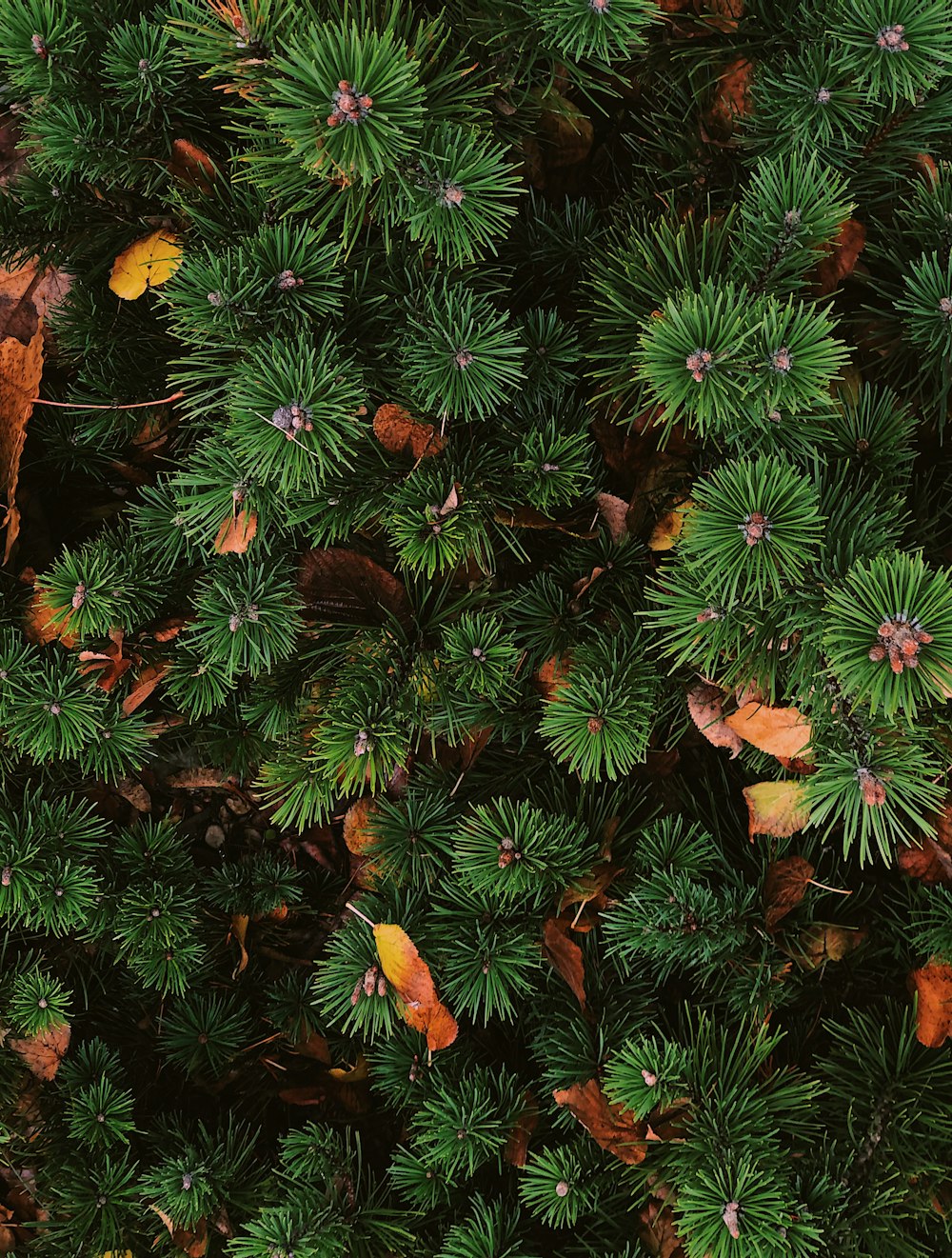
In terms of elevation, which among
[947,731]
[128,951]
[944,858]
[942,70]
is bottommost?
[128,951]

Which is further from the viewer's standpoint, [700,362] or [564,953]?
[564,953]

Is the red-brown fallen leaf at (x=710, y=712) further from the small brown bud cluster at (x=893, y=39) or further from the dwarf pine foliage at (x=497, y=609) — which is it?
the small brown bud cluster at (x=893, y=39)

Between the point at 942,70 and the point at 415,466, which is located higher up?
the point at 942,70

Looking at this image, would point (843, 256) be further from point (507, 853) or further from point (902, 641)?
point (507, 853)

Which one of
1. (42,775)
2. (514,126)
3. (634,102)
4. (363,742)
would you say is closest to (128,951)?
(42,775)

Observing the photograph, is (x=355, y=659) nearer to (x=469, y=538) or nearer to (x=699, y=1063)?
(x=469, y=538)

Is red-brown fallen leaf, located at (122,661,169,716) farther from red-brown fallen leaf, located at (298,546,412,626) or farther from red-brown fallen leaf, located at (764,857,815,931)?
red-brown fallen leaf, located at (764,857,815,931)

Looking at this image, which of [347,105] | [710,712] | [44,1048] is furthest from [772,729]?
[44,1048]
